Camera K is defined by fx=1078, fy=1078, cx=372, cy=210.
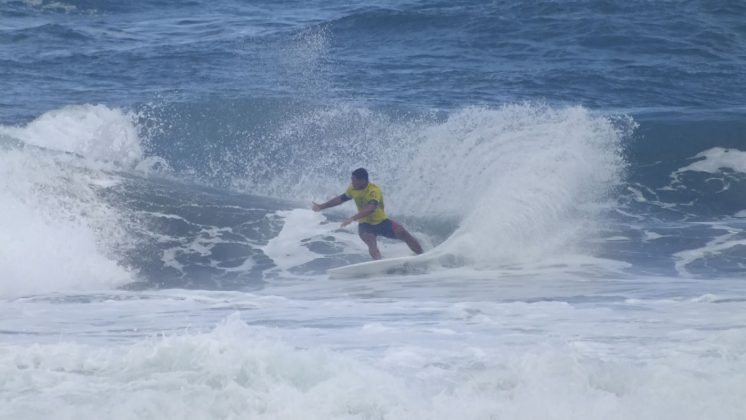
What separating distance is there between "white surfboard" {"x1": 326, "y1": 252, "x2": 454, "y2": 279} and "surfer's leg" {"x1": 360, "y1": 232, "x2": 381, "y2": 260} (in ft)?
2.28

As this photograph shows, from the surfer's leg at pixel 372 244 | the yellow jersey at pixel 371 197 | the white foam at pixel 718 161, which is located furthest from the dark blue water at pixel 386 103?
the yellow jersey at pixel 371 197

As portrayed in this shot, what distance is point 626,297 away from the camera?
9.38 meters

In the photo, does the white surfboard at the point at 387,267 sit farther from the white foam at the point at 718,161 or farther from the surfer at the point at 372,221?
the white foam at the point at 718,161

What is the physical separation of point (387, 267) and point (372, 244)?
Result: 94cm

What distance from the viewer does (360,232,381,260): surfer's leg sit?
11.9m

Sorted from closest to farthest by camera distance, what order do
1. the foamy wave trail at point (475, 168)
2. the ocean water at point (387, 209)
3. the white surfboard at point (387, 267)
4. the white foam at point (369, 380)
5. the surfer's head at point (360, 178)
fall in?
the white foam at point (369, 380) → the ocean water at point (387, 209) → the white surfboard at point (387, 267) → the surfer's head at point (360, 178) → the foamy wave trail at point (475, 168)

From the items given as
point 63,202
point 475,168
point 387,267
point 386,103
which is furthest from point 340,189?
point 387,267

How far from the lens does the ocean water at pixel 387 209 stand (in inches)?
245

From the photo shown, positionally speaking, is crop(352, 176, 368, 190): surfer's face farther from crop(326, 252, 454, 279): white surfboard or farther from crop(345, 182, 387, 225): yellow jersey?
crop(326, 252, 454, 279): white surfboard

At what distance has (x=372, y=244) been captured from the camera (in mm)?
12008

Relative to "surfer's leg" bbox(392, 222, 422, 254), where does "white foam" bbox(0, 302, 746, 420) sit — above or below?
below

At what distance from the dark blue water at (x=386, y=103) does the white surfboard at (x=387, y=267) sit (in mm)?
1031

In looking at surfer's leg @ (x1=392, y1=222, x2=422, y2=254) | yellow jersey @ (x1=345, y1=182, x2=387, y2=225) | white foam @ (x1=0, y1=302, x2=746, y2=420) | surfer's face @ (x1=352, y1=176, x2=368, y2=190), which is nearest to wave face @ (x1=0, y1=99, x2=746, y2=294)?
surfer's leg @ (x1=392, y1=222, x2=422, y2=254)

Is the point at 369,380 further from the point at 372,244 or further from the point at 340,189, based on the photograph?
the point at 340,189
